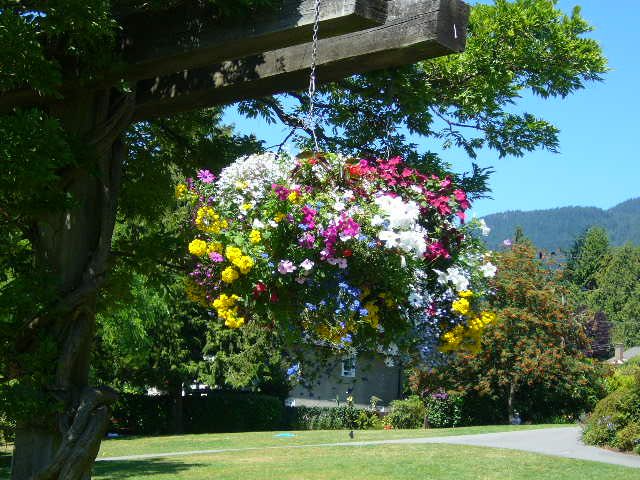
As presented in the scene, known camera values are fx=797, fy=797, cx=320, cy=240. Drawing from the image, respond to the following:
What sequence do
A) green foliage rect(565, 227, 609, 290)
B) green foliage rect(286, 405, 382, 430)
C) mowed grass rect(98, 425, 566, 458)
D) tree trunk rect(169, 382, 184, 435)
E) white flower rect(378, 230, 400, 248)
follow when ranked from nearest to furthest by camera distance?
white flower rect(378, 230, 400, 248) < mowed grass rect(98, 425, 566, 458) < green foliage rect(286, 405, 382, 430) < tree trunk rect(169, 382, 184, 435) < green foliage rect(565, 227, 609, 290)

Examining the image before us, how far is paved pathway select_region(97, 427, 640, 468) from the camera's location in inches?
645

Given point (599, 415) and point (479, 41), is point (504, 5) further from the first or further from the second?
point (599, 415)

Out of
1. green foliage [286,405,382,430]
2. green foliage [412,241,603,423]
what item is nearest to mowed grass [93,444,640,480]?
green foliage [412,241,603,423]

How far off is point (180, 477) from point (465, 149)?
1011cm

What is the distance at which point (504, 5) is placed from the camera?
6629 mm

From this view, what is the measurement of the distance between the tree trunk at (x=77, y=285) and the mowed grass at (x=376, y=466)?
966cm

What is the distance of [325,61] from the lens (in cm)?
384

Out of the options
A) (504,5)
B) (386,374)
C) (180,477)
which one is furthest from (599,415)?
(386,374)

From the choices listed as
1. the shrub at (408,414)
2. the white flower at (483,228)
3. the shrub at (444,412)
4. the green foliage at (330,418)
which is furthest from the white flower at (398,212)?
the green foliage at (330,418)

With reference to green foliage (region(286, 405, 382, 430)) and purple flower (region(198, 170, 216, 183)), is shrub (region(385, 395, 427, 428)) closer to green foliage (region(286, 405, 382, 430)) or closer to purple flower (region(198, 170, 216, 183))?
green foliage (region(286, 405, 382, 430))

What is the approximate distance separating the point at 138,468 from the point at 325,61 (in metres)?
13.9

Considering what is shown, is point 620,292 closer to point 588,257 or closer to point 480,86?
point 588,257

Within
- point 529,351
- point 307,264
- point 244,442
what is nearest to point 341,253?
point 307,264

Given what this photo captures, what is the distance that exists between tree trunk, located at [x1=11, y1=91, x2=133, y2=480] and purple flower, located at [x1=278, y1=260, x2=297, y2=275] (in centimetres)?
93
